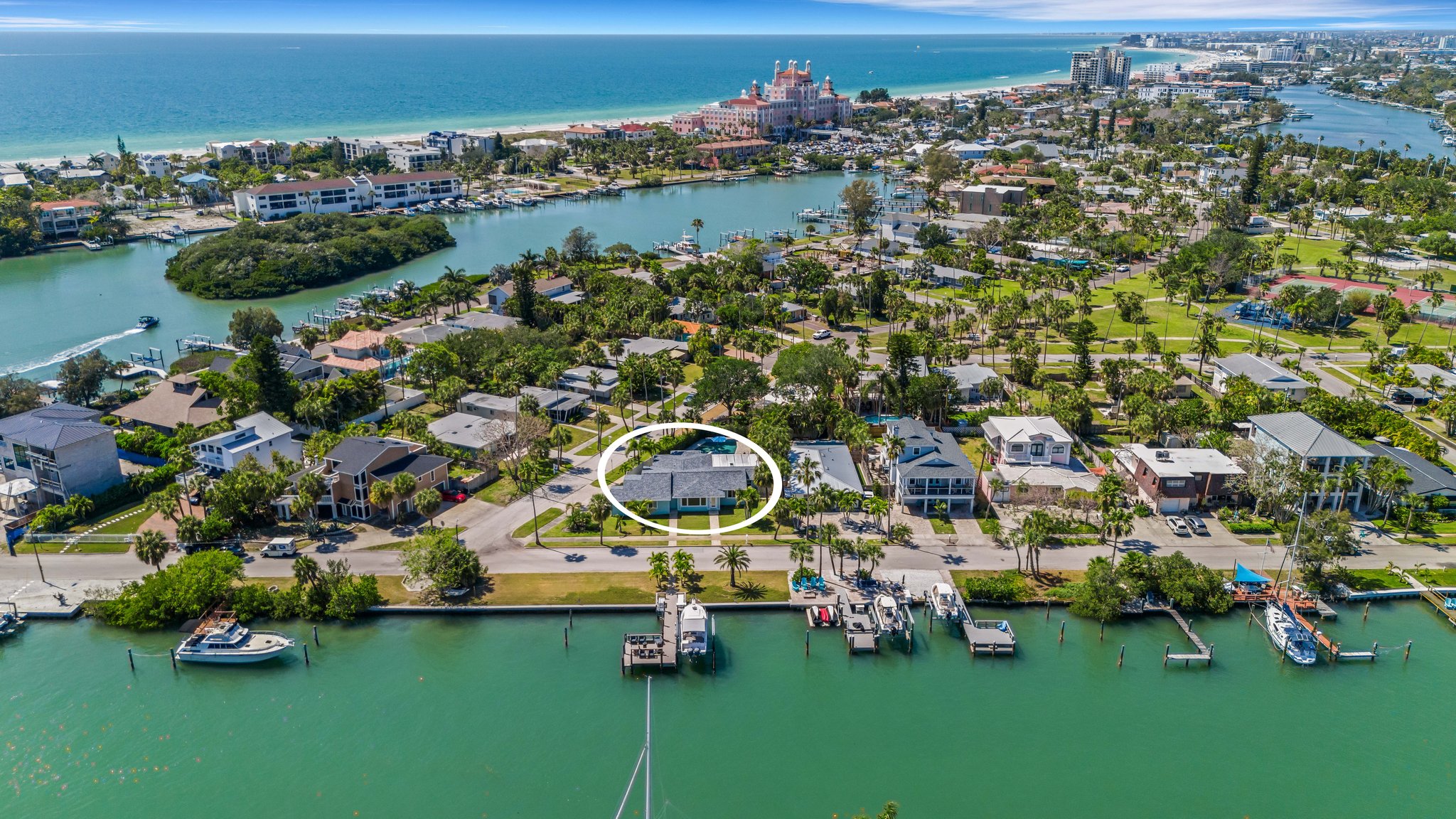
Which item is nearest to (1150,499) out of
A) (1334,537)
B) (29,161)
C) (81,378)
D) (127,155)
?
(1334,537)

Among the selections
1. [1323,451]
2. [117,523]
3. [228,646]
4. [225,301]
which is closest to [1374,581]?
[1323,451]

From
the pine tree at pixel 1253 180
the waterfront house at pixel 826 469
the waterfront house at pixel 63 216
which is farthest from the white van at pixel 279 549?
the pine tree at pixel 1253 180

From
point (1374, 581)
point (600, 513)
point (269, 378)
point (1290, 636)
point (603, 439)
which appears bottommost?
point (1290, 636)

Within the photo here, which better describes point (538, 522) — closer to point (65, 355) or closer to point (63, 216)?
point (65, 355)

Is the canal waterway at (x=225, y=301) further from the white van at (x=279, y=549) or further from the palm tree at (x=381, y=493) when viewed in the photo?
the palm tree at (x=381, y=493)

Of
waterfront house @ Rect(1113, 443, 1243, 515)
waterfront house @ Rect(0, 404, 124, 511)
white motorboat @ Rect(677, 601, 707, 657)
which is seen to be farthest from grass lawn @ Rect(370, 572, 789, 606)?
waterfront house @ Rect(1113, 443, 1243, 515)

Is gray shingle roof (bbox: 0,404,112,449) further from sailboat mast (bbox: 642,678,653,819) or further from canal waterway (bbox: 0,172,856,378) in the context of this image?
sailboat mast (bbox: 642,678,653,819)

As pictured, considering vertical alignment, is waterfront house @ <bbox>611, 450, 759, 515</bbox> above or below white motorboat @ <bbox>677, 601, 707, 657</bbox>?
above
